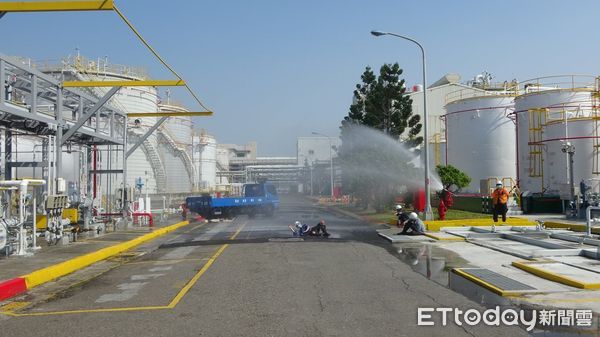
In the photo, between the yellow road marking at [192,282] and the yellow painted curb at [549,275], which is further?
the yellow painted curb at [549,275]

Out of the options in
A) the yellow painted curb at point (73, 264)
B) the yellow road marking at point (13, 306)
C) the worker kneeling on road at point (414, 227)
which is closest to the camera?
the yellow road marking at point (13, 306)

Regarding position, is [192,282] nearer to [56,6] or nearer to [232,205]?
[56,6]

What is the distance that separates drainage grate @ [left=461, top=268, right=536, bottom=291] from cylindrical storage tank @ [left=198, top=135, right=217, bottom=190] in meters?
63.2

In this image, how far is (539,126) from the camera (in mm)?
32656

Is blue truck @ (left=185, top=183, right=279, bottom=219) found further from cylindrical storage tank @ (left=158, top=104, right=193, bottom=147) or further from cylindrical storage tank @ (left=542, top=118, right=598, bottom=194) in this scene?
cylindrical storage tank @ (left=158, top=104, right=193, bottom=147)

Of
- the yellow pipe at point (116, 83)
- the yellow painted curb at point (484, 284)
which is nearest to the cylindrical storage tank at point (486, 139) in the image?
the yellow pipe at point (116, 83)

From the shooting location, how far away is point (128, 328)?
6.79 metres

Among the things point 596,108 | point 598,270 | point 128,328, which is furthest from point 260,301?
point 596,108

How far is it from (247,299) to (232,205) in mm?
24861

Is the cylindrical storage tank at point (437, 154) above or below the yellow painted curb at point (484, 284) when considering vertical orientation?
above

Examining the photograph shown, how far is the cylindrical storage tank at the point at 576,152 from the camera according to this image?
29766 mm


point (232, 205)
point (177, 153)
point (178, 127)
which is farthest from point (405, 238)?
point (178, 127)

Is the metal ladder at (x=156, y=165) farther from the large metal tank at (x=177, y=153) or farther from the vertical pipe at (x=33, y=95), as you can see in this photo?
the vertical pipe at (x=33, y=95)

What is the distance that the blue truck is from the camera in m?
32.7
